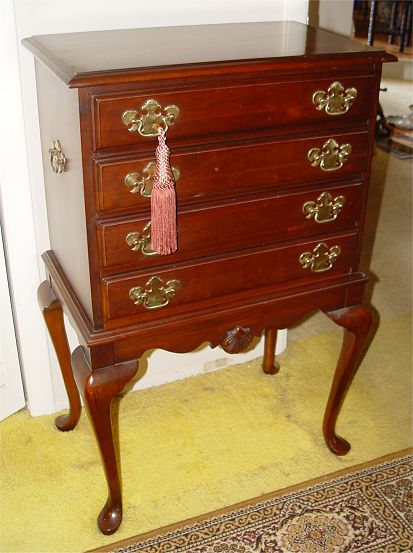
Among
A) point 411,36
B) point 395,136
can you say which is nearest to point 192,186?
point 395,136

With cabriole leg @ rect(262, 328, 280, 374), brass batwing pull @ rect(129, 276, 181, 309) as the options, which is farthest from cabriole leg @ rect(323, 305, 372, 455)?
brass batwing pull @ rect(129, 276, 181, 309)

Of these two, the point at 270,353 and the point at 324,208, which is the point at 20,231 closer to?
the point at 324,208

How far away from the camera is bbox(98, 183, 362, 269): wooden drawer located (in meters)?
1.39

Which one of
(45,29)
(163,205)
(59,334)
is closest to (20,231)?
(59,334)

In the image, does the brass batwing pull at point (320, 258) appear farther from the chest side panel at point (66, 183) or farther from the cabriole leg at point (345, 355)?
the chest side panel at point (66, 183)

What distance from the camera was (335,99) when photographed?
1468 millimetres

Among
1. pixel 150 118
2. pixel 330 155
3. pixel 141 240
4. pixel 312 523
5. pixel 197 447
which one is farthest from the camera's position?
pixel 197 447

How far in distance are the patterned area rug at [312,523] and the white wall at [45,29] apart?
1.92 feet

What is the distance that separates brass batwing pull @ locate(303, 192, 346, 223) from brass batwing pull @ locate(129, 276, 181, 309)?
0.35 metres

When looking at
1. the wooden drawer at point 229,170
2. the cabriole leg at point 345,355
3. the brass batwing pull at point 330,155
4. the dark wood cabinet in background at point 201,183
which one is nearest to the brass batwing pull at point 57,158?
the dark wood cabinet in background at point 201,183

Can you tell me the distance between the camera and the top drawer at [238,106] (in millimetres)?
1271

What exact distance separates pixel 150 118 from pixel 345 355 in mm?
877

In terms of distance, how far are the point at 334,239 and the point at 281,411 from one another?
727mm

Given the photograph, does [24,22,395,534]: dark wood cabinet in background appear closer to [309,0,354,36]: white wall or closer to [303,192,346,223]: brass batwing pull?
[303,192,346,223]: brass batwing pull
